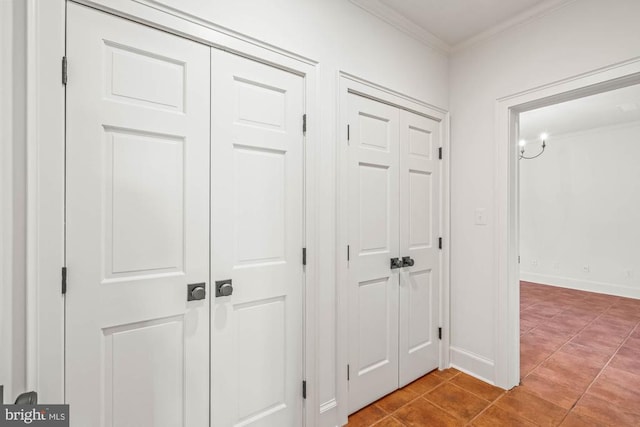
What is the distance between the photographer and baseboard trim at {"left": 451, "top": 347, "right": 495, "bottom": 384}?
2299mm

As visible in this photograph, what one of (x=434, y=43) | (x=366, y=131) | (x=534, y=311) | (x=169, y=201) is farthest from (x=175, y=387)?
(x=534, y=311)

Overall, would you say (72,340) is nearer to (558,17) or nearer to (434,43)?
(434,43)

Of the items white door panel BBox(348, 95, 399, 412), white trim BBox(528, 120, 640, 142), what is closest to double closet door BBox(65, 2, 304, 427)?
white door panel BBox(348, 95, 399, 412)

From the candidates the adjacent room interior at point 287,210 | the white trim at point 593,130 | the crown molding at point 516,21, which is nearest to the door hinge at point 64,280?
the adjacent room interior at point 287,210

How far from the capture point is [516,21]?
2.18 metres

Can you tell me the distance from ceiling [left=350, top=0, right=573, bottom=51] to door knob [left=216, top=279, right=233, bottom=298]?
1910 millimetres

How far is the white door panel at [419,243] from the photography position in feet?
7.39

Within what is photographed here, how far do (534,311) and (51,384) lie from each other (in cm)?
499

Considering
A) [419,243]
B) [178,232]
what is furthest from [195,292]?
[419,243]

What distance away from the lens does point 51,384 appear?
3.54 ft

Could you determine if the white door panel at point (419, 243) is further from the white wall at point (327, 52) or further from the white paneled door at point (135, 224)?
the white paneled door at point (135, 224)

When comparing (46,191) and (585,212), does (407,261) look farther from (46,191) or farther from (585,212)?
(585,212)

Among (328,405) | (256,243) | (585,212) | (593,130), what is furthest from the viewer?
(585,212)

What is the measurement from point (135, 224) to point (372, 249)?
4.70 ft
